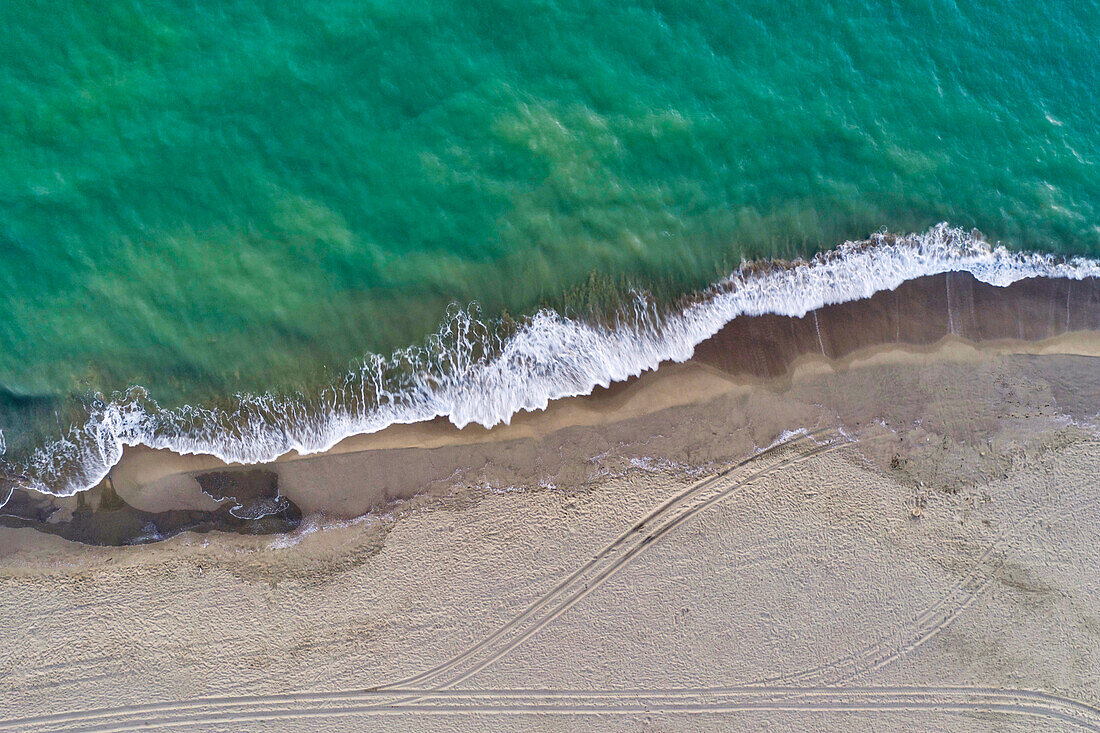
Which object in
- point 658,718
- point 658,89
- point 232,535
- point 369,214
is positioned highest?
point 658,89

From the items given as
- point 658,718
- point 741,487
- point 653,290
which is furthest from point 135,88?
point 658,718

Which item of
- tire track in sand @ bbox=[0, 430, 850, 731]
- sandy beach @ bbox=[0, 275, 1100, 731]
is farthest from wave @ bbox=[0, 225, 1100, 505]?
tire track in sand @ bbox=[0, 430, 850, 731]

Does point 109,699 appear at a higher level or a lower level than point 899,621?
lower

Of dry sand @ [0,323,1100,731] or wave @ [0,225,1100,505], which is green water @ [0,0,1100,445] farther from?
dry sand @ [0,323,1100,731]

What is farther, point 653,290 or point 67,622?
point 653,290

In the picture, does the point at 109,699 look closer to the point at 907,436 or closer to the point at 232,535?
the point at 232,535

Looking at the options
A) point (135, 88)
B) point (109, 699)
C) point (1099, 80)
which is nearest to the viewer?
point (109, 699)

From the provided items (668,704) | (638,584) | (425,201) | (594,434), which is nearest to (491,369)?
(594,434)
